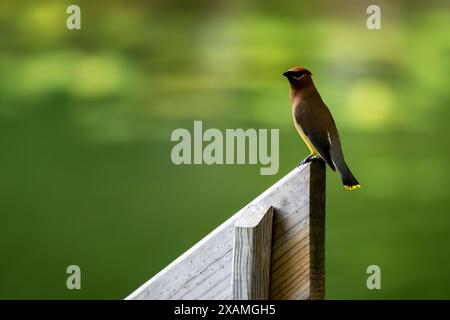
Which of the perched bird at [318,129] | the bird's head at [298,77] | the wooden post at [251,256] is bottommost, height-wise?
the wooden post at [251,256]

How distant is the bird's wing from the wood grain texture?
881mm

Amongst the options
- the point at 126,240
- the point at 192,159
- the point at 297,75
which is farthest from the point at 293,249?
the point at 126,240

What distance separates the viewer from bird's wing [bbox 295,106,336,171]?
1671 mm

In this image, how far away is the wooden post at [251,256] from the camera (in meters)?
0.75

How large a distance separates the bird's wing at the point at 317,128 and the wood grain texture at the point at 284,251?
881 millimetres

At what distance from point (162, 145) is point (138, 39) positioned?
48 centimetres

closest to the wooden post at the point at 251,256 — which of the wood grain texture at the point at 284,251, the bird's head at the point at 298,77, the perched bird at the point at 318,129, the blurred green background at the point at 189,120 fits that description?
the wood grain texture at the point at 284,251

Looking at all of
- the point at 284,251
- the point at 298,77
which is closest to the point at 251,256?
the point at 284,251

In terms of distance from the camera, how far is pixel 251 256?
0.75m

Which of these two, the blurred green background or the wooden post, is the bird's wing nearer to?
the wooden post

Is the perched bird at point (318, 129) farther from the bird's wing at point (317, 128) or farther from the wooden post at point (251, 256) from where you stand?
the wooden post at point (251, 256)

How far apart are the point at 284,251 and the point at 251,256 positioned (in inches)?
1.6

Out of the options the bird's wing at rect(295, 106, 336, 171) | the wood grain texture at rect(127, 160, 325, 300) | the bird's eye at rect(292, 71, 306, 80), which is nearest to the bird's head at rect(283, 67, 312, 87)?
the bird's eye at rect(292, 71, 306, 80)

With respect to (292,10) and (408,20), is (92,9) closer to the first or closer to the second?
(292,10)
